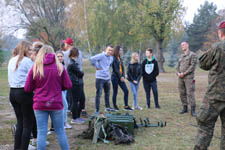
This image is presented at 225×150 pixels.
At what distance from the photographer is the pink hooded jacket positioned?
3.26 m

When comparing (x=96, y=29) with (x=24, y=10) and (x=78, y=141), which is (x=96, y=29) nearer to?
(x=24, y=10)

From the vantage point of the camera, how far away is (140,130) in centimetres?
541

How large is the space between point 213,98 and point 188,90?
3412 mm

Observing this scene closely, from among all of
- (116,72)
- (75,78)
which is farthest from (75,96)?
(116,72)

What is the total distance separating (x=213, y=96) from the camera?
3520 mm

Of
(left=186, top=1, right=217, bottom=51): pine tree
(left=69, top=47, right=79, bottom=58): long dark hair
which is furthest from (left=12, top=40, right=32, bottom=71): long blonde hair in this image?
(left=186, top=1, right=217, bottom=51): pine tree

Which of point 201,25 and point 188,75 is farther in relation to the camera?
point 201,25

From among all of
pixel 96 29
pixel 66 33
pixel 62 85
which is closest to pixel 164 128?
pixel 62 85

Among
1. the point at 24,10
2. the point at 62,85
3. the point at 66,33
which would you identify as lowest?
the point at 62,85

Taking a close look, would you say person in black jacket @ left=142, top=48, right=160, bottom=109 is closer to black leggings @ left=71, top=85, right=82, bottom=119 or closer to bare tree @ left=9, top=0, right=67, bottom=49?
black leggings @ left=71, top=85, right=82, bottom=119

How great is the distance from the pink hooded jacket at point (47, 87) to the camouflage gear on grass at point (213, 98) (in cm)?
220

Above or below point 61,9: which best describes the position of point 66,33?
below

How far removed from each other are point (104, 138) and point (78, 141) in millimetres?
530

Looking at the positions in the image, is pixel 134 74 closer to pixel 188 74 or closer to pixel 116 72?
pixel 116 72
